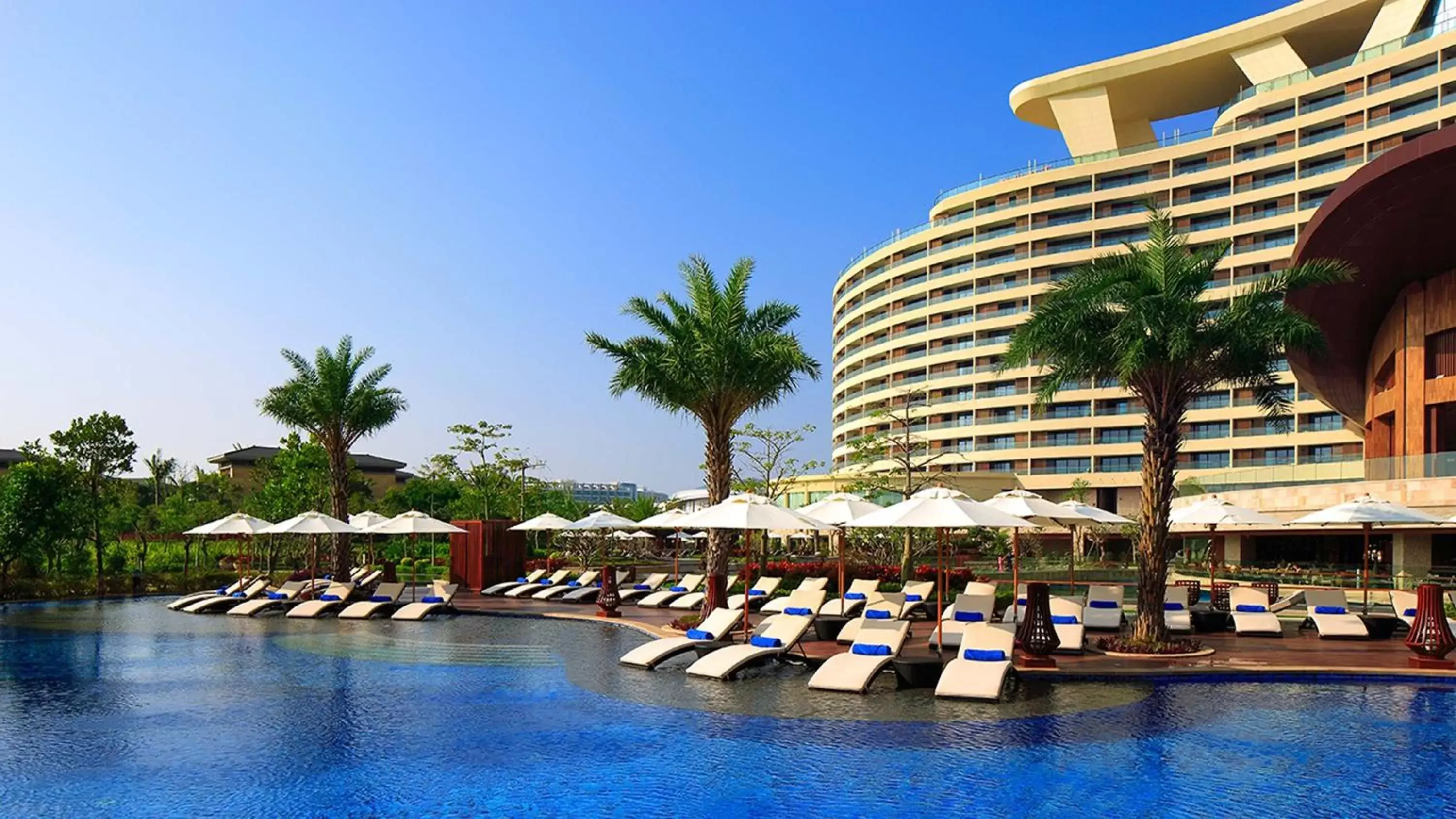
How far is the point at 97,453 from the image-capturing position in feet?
109

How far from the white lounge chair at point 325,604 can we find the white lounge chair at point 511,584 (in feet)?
15.4

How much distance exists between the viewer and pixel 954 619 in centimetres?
1830

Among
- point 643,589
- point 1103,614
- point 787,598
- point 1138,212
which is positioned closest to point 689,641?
point 787,598

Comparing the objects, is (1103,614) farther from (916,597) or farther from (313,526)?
(313,526)

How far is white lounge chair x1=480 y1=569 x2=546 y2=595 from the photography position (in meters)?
29.3

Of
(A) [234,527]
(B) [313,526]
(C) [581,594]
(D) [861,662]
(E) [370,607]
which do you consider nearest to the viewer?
(D) [861,662]

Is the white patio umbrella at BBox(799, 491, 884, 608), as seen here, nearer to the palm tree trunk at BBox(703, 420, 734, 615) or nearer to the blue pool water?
the palm tree trunk at BBox(703, 420, 734, 615)

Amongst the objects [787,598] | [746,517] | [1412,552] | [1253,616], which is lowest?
Answer: [787,598]

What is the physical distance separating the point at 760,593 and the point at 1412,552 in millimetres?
23596

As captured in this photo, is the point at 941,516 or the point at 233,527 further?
the point at 233,527

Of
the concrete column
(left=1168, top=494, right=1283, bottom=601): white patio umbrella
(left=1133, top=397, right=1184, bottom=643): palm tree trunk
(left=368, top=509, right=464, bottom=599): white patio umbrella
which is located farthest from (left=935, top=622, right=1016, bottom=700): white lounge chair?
the concrete column

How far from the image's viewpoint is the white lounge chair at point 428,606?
22.9 meters

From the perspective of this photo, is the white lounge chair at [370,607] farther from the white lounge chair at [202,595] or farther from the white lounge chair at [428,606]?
the white lounge chair at [202,595]

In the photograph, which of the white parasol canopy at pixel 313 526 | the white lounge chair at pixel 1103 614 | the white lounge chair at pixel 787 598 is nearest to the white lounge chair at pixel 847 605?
the white lounge chair at pixel 787 598
